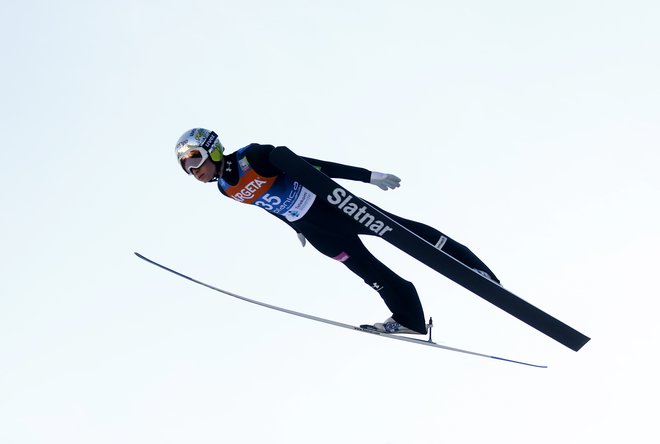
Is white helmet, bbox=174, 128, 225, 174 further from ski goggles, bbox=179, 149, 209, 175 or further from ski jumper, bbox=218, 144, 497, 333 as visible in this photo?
ski jumper, bbox=218, 144, 497, 333

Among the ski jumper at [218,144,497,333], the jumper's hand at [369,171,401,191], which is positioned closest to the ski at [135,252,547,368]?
the ski jumper at [218,144,497,333]

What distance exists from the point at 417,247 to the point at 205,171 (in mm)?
2358

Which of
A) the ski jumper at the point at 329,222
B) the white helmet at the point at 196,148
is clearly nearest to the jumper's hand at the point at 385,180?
the ski jumper at the point at 329,222

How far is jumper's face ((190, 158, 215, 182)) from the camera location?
26.2 feet

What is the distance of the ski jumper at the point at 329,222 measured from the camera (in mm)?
8141

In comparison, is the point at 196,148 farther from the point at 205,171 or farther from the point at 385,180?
the point at 385,180

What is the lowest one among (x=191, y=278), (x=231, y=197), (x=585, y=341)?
(x=191, y=278)

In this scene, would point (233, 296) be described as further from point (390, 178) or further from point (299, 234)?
point (390, 178)

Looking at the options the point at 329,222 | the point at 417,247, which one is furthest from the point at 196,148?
the point at 417,247

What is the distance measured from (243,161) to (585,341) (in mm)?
4148

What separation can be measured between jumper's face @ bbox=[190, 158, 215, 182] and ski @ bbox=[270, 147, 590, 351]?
0.68 metres

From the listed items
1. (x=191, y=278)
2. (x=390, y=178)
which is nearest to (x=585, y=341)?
(x=390, y=178)

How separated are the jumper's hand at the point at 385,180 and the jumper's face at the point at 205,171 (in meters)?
1.69

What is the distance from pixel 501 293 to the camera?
26.8 ft
